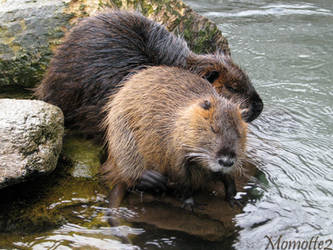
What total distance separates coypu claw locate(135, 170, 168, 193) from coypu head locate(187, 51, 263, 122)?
90 cm

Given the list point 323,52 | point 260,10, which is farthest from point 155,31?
point 260,10

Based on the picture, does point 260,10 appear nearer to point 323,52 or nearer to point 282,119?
point 323,52

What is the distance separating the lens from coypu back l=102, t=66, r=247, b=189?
2713 mm

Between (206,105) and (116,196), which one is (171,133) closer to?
(206,105)

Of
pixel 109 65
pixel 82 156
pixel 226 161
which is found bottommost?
pixel 82 156

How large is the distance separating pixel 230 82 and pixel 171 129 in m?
0.87

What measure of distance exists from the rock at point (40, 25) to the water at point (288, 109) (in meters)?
1.23

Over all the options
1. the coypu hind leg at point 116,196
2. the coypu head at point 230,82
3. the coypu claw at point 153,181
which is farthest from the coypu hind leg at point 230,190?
the coypu head at point 230,82

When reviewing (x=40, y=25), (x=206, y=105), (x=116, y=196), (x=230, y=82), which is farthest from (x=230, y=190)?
(x=40, y=25)

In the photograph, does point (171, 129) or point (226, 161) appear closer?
point (226, 161)

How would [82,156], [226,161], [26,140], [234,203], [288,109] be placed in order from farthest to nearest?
[288,109] < [82,156] < [234,203] < [26,140] < [226,161]

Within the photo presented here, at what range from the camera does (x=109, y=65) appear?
3.54m

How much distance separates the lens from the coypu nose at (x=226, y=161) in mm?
2607

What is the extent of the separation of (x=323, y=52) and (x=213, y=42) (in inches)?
91.8
